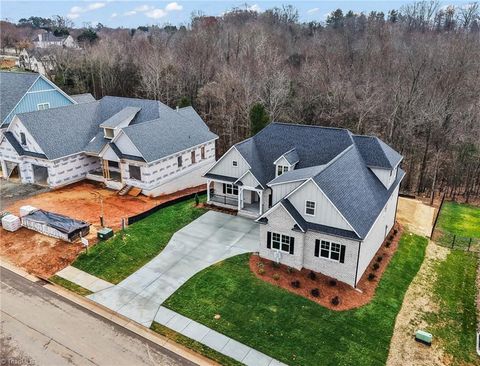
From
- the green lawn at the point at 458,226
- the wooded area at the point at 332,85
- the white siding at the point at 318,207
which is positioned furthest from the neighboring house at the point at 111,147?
the green lawn at the point at 458,226

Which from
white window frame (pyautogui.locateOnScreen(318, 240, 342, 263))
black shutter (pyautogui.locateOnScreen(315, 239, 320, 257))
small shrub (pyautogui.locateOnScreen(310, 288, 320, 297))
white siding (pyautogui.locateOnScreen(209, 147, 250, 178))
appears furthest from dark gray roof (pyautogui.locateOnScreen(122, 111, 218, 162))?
small shrub (pyautogui.locateOnScreen(310, 288, 320, 297))

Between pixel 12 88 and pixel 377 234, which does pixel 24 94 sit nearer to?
pixel 12 88

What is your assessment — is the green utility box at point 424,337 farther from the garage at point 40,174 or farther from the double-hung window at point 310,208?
the garage at point 40,174

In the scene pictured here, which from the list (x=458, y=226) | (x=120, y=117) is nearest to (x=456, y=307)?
(x=458, y=226)

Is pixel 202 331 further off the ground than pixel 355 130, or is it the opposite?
pixel 355 130

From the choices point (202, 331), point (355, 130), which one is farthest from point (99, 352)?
point (355, 130)

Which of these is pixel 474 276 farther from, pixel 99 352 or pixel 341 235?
pixel 99 352
